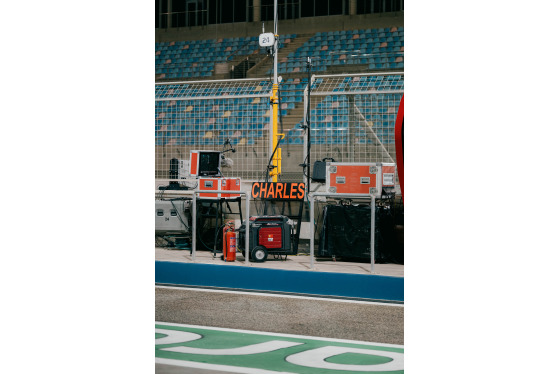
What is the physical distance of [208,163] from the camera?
22.9 ft

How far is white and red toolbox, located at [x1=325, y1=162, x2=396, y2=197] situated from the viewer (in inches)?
233

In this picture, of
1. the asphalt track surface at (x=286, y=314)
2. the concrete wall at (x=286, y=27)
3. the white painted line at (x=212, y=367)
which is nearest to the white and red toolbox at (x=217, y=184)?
the asphalt track surface at (x=286, y=314)

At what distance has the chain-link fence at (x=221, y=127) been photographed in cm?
742

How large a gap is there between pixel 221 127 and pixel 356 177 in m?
2.12

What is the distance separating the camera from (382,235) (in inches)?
233

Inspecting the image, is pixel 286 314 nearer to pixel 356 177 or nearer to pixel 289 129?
pixel 356 177

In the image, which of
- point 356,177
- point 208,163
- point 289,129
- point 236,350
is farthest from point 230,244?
point 236,350

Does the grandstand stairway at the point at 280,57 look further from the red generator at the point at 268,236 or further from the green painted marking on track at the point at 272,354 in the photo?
the green painted marking on track at the point at 272,354

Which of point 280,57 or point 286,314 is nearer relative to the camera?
point 286,314

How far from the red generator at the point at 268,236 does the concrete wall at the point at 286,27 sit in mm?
8003
